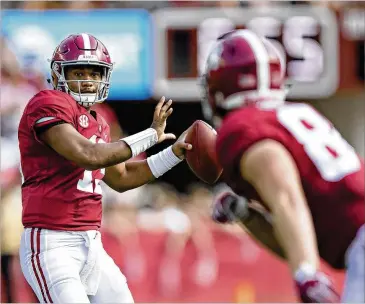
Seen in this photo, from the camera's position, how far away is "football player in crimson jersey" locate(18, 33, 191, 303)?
147 inches

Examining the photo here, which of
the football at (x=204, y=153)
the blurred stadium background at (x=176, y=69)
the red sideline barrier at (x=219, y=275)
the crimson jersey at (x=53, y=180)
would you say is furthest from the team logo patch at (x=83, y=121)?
the blurred stadium background at (x=176, y=69)

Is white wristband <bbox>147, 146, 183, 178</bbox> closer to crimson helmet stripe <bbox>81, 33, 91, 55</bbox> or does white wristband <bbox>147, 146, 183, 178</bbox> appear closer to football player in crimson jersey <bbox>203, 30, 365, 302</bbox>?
crimson helmet stripe <bbox>81, 33, 91, 55</bbox>

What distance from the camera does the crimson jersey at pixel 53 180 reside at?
12.6ft

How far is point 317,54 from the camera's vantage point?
10562 millimetres

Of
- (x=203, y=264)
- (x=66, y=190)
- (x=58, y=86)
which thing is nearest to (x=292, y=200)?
(x=66, y=190)

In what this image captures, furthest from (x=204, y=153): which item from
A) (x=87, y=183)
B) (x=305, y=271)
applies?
(x=305, y=271)

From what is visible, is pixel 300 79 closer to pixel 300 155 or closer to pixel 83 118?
pixel 83 118

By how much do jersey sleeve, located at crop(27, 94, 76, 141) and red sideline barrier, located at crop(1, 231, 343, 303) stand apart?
506 cm

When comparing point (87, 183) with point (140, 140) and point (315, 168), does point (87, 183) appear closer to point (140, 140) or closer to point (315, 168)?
point (140, 140)

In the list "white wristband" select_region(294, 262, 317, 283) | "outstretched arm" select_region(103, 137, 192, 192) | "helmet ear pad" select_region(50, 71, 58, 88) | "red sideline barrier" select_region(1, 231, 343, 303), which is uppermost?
"helmet ear pad" select_region(50, 71, 58, 88)

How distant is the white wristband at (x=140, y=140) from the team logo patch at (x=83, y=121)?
20cm

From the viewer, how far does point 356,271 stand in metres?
3.12

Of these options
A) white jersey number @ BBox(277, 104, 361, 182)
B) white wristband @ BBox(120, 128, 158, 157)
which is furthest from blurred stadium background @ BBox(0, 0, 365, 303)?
white jersey number @ BBox(277, 104, 361, 182)

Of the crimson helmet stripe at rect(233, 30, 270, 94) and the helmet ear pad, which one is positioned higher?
the crimson helmet stripe at rect(233, 30, 270, 94)
